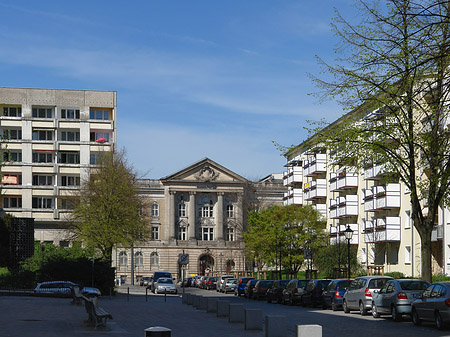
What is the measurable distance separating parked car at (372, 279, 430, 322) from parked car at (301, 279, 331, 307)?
10196mm

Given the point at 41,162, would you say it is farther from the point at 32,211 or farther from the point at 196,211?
the point at 196,211

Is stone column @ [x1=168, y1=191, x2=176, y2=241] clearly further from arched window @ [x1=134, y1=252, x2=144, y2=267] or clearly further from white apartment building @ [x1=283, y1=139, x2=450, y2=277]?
white apartment building @ [x1=283, y1=139, x2=450, y2=277]

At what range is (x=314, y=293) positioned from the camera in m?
41.7

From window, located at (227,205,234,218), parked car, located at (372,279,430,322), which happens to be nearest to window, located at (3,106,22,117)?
window, located at (227,205,234,218)

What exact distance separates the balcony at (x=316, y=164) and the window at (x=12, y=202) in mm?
32918

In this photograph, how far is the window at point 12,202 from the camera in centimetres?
9214

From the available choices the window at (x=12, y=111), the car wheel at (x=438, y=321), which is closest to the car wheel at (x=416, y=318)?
the car wheel at (x=438, y=321)

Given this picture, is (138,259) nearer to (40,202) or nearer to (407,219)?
(40,202)

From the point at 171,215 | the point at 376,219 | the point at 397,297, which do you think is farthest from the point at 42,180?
the point at 397,297

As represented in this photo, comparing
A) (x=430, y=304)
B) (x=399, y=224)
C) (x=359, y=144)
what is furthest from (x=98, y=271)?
(x=430, y=304)

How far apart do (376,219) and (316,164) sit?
736 inches

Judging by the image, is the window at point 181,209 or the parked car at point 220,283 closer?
the parked car at point 220,283

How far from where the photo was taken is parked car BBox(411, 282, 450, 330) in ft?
77.1

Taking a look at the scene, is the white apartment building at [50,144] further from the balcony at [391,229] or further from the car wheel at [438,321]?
the car wheel at [438,321]
